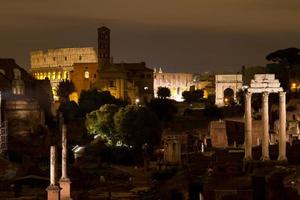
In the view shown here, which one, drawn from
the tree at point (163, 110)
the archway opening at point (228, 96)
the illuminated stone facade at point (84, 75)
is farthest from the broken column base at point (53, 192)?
the illuminated stone facade at point (84, 75)

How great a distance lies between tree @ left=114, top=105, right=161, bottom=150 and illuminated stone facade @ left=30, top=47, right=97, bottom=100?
55.3 m

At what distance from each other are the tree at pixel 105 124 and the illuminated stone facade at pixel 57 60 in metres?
51.7

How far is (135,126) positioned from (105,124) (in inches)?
112

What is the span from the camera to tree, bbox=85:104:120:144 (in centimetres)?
4644

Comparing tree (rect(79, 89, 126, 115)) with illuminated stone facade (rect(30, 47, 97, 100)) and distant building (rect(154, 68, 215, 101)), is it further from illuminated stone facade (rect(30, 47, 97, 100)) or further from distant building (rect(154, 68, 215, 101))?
illuminated stone facade (rect(30, 47, 97, 100))

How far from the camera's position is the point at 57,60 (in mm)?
105188

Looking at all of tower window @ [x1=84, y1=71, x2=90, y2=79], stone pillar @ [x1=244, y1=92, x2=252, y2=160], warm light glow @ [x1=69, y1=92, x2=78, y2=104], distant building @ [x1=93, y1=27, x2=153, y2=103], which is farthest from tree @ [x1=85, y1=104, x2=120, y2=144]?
tower window @ [x1=84, y1=71, x2=90, y2=79]

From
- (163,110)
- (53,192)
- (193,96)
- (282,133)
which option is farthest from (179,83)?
(53,192)

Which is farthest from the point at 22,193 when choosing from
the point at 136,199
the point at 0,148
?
the point at 0,148

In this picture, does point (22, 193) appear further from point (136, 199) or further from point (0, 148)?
point (0, 148)

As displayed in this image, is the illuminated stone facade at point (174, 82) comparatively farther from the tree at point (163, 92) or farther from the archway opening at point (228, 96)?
the archway opening at point (228, 96)

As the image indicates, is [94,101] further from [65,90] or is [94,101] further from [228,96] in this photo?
[228,96]

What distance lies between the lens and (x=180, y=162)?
37062 mm

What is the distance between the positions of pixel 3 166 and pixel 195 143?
15.0 meters
